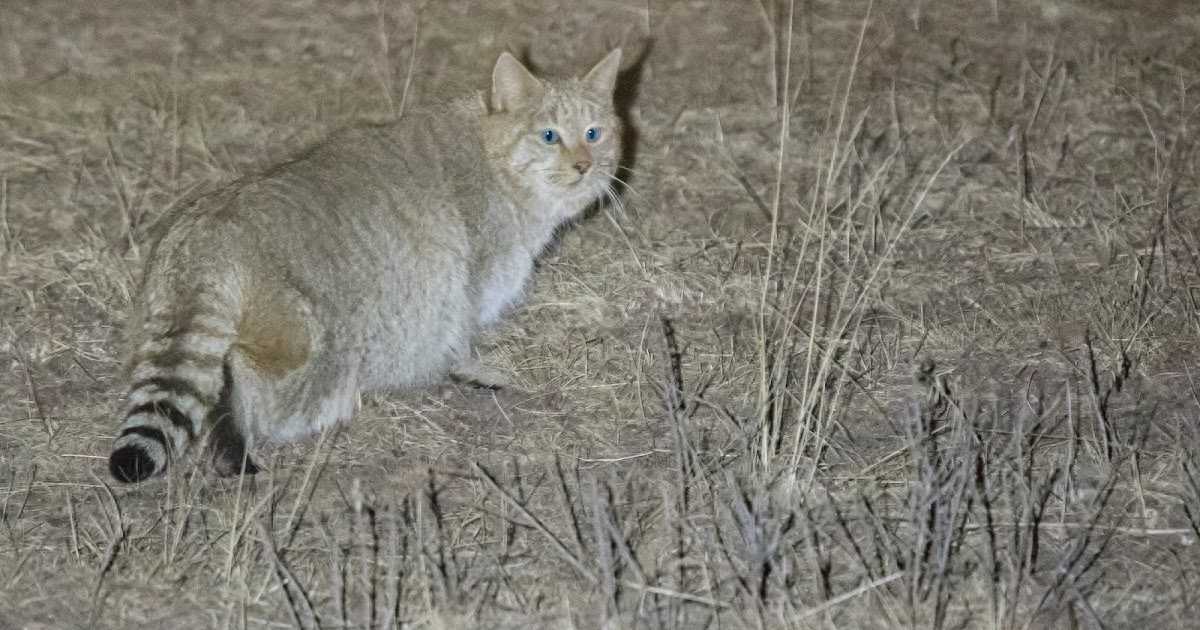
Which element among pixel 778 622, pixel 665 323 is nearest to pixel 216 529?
pixel 778 622

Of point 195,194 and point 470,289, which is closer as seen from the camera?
point 470,289

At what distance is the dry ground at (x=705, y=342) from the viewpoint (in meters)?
3.94

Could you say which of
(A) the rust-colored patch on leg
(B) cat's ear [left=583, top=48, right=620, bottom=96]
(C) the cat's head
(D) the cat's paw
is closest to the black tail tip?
(A) the rust-colored patch on leg

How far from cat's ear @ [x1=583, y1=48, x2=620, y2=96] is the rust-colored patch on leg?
175cm

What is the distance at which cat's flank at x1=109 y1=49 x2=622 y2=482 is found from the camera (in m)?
4.29

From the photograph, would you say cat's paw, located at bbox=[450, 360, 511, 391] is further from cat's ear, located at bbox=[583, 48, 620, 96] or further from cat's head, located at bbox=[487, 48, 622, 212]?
cat's ear, located at bbox=[583, 48, 620, 96]

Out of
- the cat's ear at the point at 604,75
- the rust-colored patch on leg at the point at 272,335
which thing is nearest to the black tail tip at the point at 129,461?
the rust-colored patch on leg at the point at 272,335

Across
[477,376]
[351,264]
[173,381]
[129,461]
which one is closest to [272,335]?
[173,381]

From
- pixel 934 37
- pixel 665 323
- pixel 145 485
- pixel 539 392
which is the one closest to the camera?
pixel 145 485

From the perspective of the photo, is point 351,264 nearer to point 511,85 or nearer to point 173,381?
point 173,381

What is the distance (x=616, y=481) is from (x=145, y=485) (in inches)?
62.9

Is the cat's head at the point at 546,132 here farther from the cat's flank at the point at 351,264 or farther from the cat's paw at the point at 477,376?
the cat's paw at the point at 477,376

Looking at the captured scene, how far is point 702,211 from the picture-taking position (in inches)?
256

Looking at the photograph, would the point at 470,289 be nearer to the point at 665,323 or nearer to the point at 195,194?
the point at 665,323
